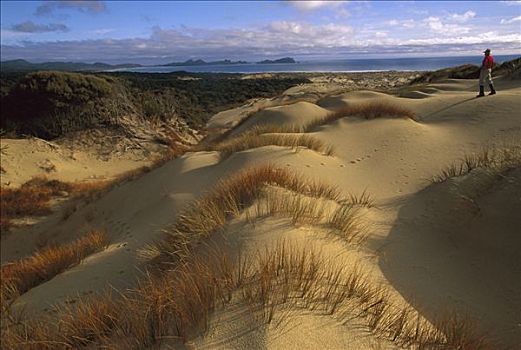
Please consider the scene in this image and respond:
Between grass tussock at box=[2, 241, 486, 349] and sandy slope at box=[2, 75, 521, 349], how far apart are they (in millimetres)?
135

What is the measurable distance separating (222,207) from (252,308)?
2.39 m

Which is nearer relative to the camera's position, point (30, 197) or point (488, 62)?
point (30, 197)

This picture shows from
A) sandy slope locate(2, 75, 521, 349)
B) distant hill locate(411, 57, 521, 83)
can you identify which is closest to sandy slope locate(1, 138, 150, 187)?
sandy slope locate(2, 75, 521, 349)

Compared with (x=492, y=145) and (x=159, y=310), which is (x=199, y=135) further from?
(x=159, y=310)

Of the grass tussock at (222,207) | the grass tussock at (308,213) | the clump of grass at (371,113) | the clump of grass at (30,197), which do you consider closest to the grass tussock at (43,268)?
the grass tussock at (222,207)

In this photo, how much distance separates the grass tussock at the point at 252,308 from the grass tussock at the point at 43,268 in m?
2.93

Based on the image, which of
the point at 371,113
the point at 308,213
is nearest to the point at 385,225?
the point at 308,213

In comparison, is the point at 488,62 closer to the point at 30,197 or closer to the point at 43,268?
the point at 43,268

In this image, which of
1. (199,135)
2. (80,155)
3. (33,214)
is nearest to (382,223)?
(33,214)

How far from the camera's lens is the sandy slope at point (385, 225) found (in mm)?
3830

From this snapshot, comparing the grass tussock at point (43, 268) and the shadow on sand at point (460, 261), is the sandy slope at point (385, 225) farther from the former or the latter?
the grass tussock at point (43, 268)

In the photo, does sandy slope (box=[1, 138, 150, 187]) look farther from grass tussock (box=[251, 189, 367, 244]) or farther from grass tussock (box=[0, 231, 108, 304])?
grass tussock (box=[251, 189, 367, 244])

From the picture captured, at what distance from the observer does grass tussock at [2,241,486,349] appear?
2.57 m

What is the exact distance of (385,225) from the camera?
5.54m
